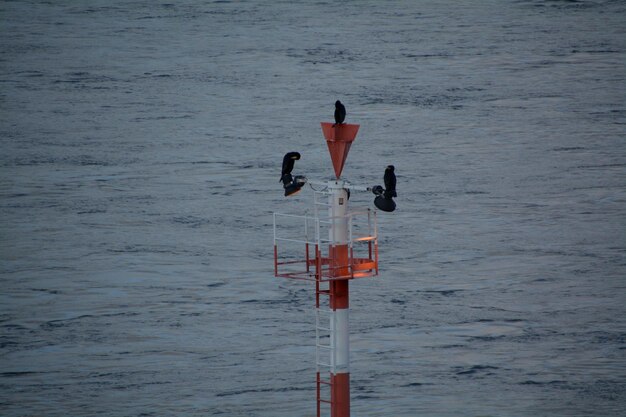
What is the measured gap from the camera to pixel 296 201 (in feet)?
72.1

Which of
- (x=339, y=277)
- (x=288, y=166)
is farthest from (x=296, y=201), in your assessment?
(x=339, y=277)

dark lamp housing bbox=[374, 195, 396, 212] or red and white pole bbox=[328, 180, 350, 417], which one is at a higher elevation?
dark lamp housing bbox=[374, 195, 396, 212]

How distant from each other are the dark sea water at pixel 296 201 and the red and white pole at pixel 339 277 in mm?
5288

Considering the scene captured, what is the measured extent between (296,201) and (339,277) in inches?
511

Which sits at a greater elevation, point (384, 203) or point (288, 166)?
point (288, 166)

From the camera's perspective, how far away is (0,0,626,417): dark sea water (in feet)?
51.5

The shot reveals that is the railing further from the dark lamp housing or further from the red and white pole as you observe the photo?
the dark lamp housing

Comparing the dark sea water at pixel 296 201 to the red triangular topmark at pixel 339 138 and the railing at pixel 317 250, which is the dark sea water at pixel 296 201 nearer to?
the railing at pixel 317 250

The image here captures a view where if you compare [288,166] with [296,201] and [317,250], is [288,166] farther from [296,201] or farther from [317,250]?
[296,201]

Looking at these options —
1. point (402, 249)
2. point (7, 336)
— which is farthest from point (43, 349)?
point (402, 249)

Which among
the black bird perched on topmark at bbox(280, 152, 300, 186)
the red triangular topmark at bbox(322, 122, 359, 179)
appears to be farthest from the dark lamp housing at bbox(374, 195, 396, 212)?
the black bird perched on topmark at bbox(280, 152, 300, 186)

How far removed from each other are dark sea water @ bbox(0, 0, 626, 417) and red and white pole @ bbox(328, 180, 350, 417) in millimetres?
5288

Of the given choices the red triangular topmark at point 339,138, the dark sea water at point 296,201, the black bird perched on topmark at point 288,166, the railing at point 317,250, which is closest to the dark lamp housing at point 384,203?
the railing at point 317,250

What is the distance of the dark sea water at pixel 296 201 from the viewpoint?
618 inches
